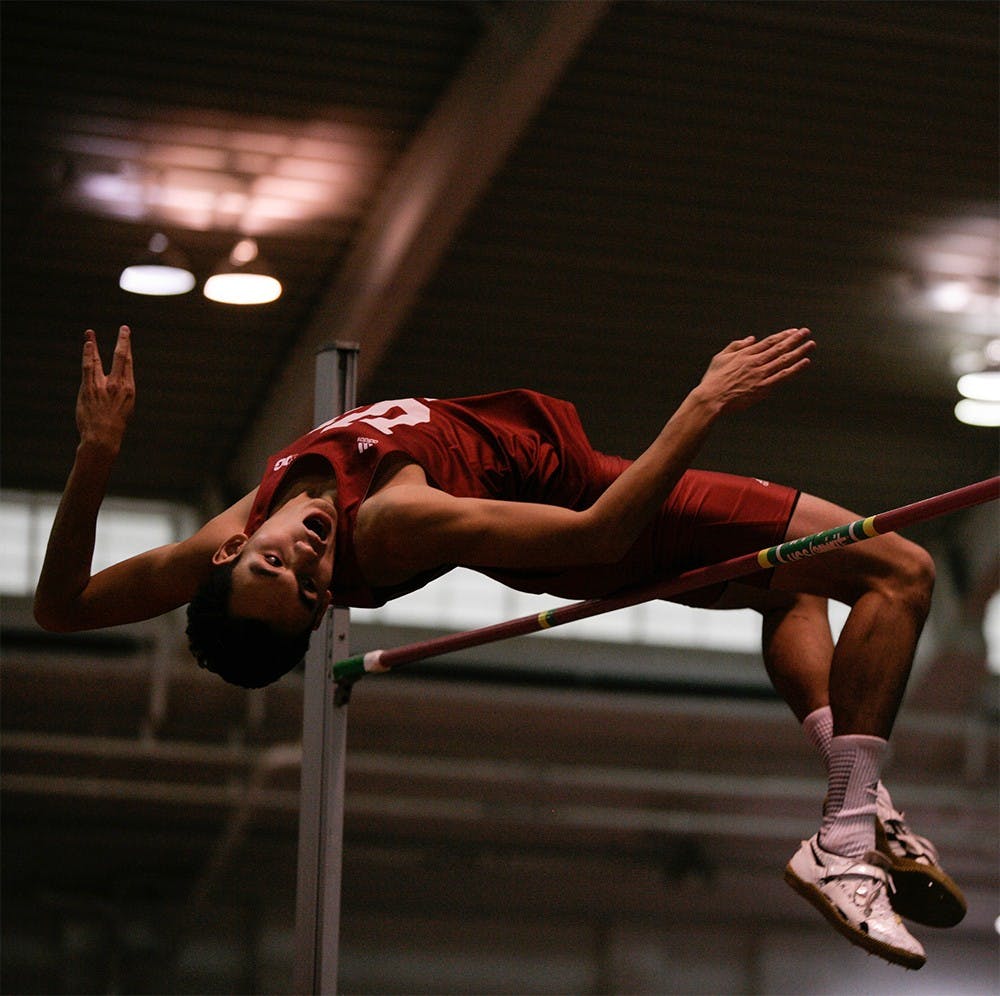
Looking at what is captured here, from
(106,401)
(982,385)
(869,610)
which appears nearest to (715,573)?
(869,610)

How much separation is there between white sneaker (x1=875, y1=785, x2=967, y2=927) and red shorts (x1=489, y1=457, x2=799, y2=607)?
51 cm

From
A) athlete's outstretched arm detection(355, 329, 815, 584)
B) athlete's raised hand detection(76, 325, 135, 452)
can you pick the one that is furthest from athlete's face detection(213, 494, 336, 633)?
athlete's raised hand detection(76, 325, 135, 452)

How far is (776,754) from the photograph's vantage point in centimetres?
1218

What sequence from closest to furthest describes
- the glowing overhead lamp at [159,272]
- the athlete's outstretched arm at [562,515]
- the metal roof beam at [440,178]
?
the athlete's outstretched arm at [562,515] < the metal roof beam at [440,178] < the glowing overhead lamp at [159,272]

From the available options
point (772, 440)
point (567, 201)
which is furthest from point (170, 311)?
point (772, 440)

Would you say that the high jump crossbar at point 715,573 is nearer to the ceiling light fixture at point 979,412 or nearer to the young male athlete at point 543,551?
the young male athlete at point 543,551

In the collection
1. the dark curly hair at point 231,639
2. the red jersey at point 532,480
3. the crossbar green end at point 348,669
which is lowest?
the dark curly hair at point 231,639

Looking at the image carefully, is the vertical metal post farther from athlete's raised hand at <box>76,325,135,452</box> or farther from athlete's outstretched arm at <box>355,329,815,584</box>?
athlete's outstretched arm at <box>355,329,815,584</box>

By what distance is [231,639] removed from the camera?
107 inches

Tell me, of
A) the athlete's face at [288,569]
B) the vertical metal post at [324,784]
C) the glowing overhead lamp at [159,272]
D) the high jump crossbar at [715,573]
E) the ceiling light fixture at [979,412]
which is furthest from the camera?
the ceiling light fixture at [979,412]

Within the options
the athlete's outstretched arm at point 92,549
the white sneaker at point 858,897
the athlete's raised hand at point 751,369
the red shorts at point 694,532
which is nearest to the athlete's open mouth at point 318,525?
the athlete's outstretched arm at point 92,549

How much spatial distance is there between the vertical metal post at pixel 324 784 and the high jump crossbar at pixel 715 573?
0.06 meters

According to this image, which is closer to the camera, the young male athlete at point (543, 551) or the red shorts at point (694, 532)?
the young male athlete at point (543, 551)

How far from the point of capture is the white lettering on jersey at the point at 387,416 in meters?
2.80
